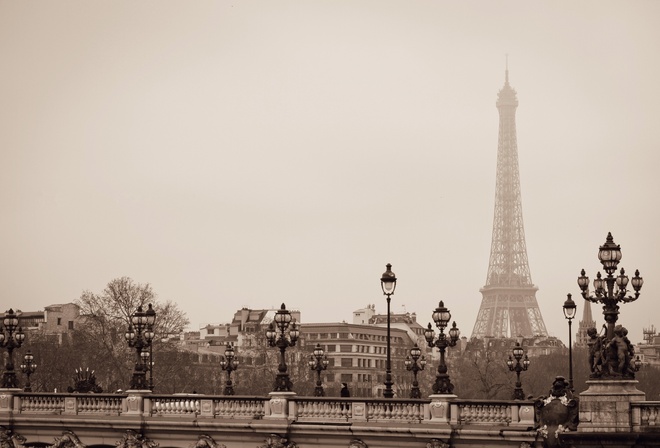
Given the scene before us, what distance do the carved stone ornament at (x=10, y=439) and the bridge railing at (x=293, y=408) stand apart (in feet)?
2.76

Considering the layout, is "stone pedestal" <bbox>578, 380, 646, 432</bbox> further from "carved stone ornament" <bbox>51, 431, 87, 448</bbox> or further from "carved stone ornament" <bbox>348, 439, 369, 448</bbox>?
"carved stone ornament" <bbox>51, 431, 87, 448</bbox>

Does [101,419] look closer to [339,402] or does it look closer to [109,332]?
[339,402]

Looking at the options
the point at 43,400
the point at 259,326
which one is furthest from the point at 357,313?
the point at 43,400

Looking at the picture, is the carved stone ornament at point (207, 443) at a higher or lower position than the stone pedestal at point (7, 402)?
lower

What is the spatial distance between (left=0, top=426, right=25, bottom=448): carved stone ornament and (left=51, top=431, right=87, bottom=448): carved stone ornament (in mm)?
1842

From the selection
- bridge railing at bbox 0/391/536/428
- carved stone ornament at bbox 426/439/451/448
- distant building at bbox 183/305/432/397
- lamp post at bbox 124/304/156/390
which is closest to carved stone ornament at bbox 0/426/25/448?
bridge railing at bbox 0/391/536/428

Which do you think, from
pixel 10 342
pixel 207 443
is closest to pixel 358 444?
pixel 207 443

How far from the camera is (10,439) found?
46.2m

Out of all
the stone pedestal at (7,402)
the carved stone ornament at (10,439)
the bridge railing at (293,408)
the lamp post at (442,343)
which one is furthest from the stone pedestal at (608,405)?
the stone pedestal at (7,402)

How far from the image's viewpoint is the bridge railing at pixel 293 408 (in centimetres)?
3728

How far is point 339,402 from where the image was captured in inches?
1578

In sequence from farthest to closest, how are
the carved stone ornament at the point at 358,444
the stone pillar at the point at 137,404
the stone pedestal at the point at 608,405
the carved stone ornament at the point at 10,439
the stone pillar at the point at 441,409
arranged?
the carved stone ornament at the point at 10,439 → the stone pillar at the point at 137,404 → the carved stone ornament at the point at 358,444 → the stone pillar at the point at 441,409 → the stone pedestal at the point at 608,405

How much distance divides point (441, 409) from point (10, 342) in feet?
58.9

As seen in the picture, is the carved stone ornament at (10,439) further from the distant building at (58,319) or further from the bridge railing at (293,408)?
the distant building at (58,319)
